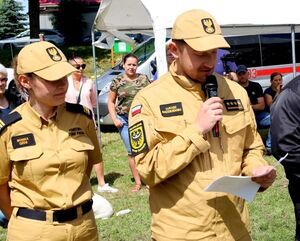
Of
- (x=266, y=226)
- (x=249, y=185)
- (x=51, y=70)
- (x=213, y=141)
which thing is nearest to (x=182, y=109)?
(x=213, y=141)

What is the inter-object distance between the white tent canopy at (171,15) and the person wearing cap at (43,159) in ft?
12.3

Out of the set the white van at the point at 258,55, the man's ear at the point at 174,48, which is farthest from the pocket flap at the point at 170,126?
the white van at the point at 258,55

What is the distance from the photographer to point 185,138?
7.79ft

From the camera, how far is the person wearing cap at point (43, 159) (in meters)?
2.83

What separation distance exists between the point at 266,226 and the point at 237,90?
318cm

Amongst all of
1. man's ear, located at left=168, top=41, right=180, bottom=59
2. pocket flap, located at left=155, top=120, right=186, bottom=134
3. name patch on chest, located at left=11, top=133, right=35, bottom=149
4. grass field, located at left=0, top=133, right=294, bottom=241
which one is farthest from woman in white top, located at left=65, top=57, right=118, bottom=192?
pocket flap, located at left=155, top=120, right=186, bottom=134

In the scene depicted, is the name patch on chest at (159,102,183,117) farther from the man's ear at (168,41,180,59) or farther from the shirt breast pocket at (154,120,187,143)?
the man's ear at (168,41,180,59)

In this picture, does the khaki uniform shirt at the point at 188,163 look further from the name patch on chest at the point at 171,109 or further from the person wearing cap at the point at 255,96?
the person wearing cap at the point at 255,96

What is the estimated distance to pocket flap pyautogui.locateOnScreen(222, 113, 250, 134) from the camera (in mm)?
2550

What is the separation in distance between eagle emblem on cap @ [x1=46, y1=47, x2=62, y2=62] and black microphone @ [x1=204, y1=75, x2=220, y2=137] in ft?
2.70

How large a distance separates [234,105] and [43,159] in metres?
0.99

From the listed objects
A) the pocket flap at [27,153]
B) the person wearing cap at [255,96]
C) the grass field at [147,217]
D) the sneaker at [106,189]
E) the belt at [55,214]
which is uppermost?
the pocket flap at [27,153]

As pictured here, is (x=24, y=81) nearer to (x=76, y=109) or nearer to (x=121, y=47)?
(x=76, y=109)

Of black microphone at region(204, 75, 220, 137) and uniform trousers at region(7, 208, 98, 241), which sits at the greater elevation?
black microphone at region(204, 75, 220, 137)
